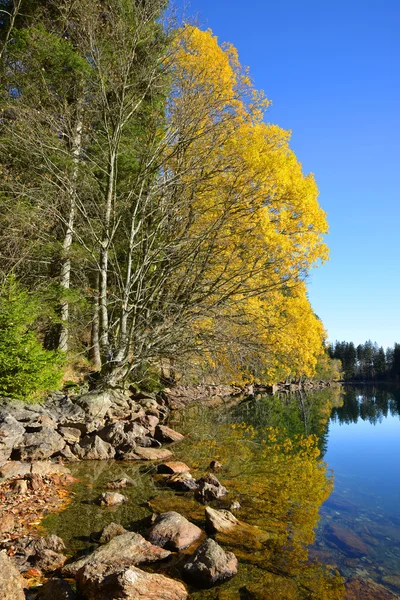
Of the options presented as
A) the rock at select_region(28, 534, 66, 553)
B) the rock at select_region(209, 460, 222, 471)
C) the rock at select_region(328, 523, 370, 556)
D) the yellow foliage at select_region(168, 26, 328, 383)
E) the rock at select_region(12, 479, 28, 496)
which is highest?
the yellow foliage at select_region(168, 26, 328, 383)

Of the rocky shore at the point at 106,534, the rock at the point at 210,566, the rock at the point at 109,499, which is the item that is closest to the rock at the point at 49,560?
the rocky shore at the point at 106,534

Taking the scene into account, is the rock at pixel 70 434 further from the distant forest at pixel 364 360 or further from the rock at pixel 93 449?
the distant forest at pixel 364 360

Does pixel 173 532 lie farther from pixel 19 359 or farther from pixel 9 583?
pixel 19 359

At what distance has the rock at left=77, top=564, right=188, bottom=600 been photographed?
3.09m

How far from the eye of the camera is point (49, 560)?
3.78 metres

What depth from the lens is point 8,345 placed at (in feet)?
27.9

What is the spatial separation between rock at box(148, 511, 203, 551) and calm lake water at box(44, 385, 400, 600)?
10.3 inches

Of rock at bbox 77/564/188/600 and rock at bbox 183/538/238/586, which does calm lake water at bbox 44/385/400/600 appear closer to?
rock at bbox 183/538/238/586

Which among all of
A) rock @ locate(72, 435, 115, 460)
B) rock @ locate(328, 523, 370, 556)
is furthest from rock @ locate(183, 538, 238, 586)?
rock @ locate(72, 435, 115, 460)

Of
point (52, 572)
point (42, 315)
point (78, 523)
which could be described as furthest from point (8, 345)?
point (52, 572)

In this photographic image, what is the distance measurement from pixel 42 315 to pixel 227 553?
367 inches

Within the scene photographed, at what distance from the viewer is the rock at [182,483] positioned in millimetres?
6203

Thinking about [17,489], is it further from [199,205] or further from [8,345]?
[199,205]

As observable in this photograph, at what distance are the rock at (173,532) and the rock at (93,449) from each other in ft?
11.4
